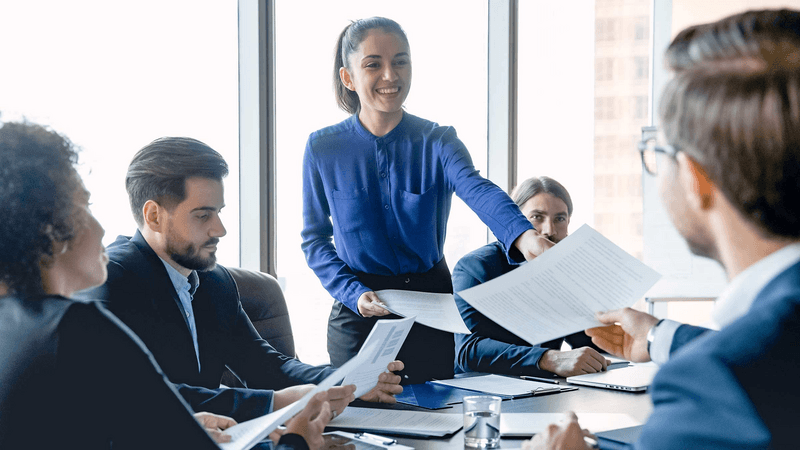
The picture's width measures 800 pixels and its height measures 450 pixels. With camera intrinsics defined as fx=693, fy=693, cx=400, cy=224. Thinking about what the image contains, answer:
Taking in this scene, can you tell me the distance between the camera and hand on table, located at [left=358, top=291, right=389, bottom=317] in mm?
1832

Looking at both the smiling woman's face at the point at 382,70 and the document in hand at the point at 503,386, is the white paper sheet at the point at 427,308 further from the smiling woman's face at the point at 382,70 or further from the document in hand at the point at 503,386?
the smiling woman's face at the point at 382,70

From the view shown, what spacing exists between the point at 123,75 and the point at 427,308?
1692 mm

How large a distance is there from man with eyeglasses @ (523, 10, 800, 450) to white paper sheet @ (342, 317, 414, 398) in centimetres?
72

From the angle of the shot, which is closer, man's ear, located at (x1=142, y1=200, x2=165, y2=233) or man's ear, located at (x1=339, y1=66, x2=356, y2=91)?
man's ear, located at (x1=142, y1=200, x2=165, y2=233)

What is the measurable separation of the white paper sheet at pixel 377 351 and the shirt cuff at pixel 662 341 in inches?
20.2

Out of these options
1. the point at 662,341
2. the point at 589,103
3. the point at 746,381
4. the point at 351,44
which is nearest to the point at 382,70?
the point at 351,44

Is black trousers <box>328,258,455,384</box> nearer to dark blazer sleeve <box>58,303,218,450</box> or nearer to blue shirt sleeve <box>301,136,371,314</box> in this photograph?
blue shirt sleeve <box>301,136,371,314</box>

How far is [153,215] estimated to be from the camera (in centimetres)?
185

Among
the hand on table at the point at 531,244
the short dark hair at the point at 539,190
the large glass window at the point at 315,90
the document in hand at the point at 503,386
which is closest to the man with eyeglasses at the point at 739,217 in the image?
the hand on table at the point at 531,244

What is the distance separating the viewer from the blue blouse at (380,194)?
2.06m

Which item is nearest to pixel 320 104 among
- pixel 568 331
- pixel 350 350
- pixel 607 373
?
pixel 350 350

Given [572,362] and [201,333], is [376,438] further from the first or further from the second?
[572,362]

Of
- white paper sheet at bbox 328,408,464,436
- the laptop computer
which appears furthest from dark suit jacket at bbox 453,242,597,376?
white paper sheet at bbox 328,408,464,436

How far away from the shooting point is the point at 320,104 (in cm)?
321
